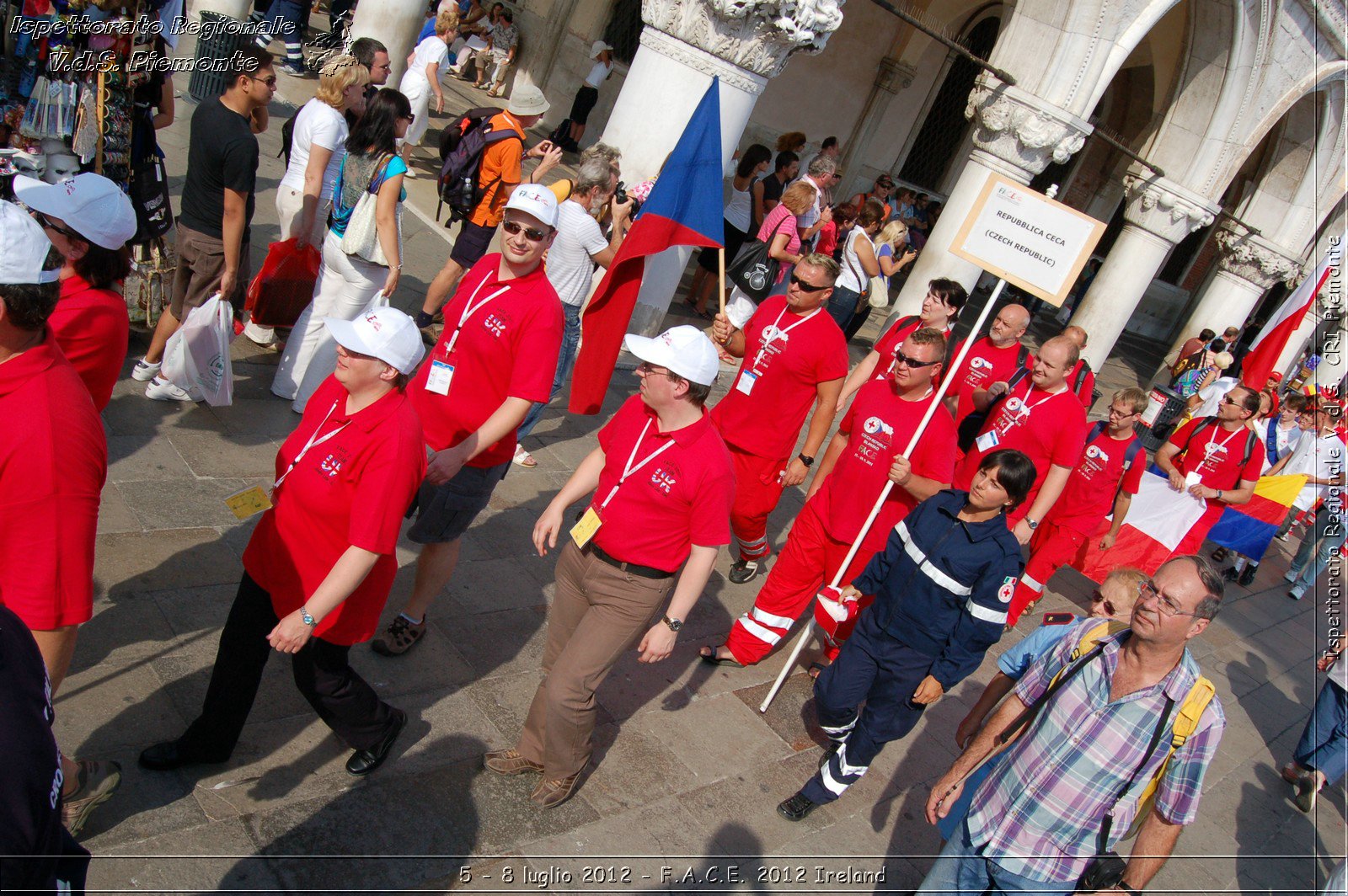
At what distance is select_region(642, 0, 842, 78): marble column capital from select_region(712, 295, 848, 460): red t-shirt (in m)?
3.49

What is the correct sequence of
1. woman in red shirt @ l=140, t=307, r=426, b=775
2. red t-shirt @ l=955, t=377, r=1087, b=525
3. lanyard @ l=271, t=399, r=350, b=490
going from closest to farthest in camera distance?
woman in red shirt @ l=140, t=307, r=426, b=775, lanyard @ l=271, t=399, r=350, b=490, red t-shirt @ l=955, t=377, r=1087, b=525

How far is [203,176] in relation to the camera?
5570 millimetres

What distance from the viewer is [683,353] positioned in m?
3.66

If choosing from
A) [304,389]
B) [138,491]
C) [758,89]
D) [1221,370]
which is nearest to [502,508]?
[304,389]

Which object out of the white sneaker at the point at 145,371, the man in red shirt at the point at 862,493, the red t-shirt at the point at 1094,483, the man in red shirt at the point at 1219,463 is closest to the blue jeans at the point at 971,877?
the man in red shirt at the point at 862,493

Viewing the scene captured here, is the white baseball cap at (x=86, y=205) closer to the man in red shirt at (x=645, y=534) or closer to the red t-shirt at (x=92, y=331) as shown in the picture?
the red t-shirt at (x=92, y=331)

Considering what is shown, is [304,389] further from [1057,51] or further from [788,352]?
[1057,51]

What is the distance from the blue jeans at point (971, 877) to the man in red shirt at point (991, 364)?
3.75 m

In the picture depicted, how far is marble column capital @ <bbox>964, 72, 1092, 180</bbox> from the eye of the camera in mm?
12094

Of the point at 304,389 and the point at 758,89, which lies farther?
the point at 758,89

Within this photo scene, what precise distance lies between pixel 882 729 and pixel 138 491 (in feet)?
12.5

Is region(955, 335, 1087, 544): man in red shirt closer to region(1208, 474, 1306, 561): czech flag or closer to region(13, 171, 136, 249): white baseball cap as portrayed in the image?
region(1208, 474, 1306, 561): czech flag

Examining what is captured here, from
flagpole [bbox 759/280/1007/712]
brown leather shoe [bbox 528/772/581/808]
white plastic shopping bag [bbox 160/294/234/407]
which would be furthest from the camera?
white plastic shopping bag [bbox 160/294/234/407]

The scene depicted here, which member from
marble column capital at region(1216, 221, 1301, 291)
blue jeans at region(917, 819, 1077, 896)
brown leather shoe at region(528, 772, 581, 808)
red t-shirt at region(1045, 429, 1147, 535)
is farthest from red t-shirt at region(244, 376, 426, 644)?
marble column capital at region(1216, 221, 1301, 291)
